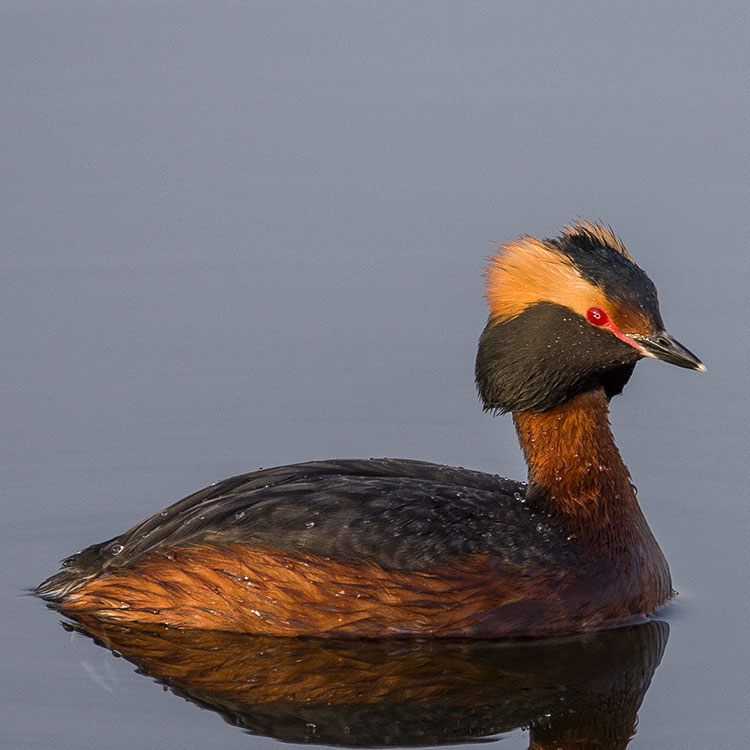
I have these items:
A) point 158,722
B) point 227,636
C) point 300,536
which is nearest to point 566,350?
point 300,536

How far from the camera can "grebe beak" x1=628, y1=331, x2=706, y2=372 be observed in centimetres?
880

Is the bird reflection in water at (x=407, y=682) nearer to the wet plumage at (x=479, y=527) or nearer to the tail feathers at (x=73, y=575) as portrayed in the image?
the wet plumage at (x=479, y=527)

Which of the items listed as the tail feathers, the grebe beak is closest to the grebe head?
the grebe beak

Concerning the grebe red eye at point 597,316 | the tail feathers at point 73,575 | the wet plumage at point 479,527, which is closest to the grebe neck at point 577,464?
the wet plumage at point 479,527

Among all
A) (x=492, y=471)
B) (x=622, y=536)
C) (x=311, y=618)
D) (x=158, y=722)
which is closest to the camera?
(x=158, y=722)

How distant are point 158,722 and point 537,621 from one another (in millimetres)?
2094

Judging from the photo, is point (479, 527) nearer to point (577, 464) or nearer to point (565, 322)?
point (577, 464)

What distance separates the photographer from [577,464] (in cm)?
924

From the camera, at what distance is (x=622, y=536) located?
9.09 meters

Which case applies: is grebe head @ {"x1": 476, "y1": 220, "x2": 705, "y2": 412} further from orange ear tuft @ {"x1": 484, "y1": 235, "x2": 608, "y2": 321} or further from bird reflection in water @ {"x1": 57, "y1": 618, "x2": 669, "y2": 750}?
bird reflection in water @ {"x1": 57, "y1": 618, "x2": 669, "y2": 750}

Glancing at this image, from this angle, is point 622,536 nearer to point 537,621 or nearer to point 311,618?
point 537,621

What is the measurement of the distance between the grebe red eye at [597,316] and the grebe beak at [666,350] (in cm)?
16

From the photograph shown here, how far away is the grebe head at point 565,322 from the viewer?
350 inches

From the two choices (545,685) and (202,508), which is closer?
(545,685)
